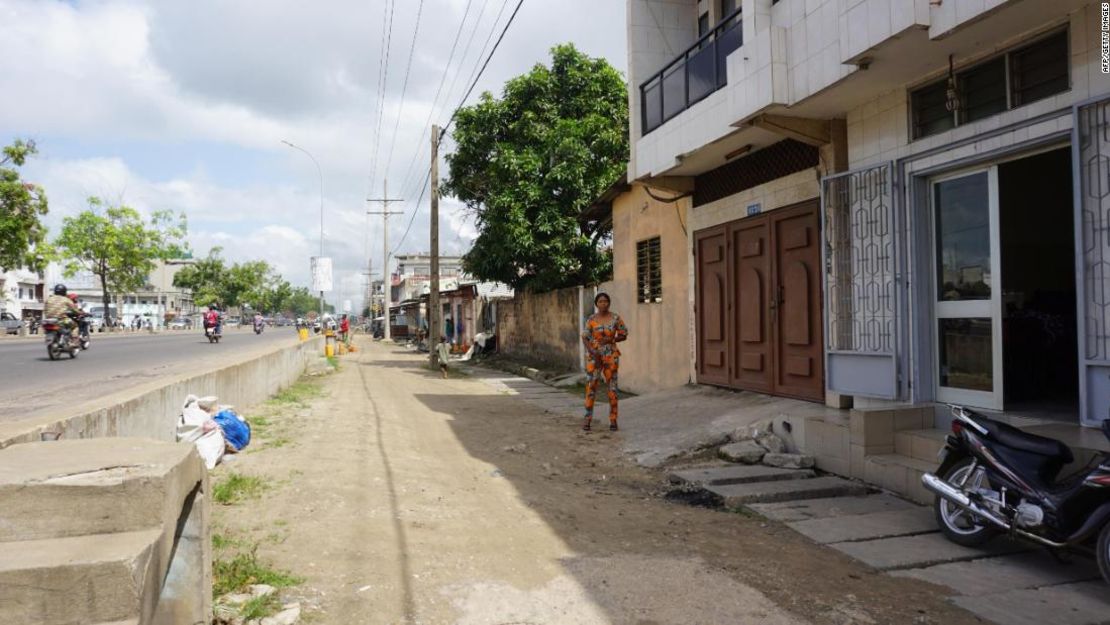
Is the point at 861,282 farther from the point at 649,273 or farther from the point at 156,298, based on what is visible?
the point at 156,298

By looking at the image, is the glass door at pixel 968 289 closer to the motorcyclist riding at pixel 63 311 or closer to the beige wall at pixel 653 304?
the beige wall at pixel 653 304

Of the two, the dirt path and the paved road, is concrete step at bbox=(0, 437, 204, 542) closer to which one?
the dirt path

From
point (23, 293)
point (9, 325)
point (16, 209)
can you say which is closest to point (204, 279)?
point (23, 293)

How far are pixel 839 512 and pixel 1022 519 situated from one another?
1.41 m

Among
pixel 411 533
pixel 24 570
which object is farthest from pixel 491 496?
pixel 24 570

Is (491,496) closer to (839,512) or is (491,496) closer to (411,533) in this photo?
(411,533)

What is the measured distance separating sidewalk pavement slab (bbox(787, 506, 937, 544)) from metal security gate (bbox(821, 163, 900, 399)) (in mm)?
1593

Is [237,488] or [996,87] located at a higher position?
[996,87]

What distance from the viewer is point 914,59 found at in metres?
5.75

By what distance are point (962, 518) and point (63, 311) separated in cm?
1529

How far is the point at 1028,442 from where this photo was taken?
157 inches

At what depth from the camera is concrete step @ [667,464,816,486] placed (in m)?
5.96

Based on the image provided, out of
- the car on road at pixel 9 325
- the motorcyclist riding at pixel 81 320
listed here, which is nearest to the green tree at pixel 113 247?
the car on road at pixel 9 325

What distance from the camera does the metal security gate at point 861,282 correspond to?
6344 mm
